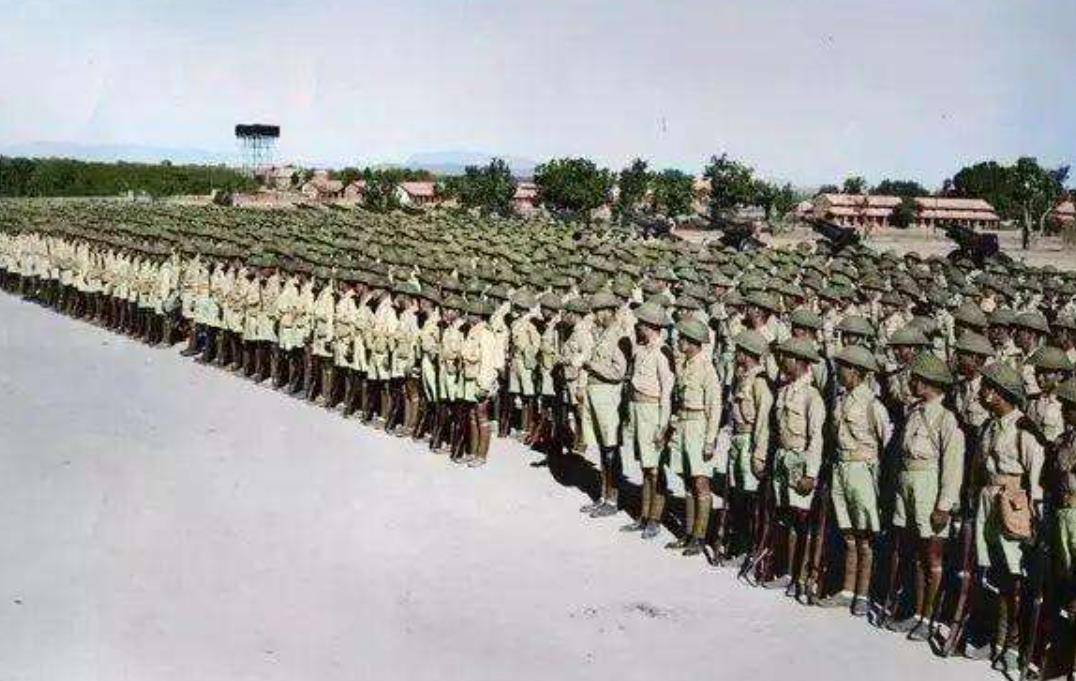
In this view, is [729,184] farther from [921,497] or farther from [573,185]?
[921,497]

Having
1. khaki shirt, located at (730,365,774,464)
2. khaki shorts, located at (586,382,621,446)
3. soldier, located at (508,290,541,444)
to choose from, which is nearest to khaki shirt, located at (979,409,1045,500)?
khaki shirt, located at (730,365,774,464)

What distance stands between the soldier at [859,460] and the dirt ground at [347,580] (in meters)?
0.49

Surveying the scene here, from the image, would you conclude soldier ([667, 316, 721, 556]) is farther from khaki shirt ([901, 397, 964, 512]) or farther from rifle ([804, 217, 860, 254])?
rifle ([804, 217, 860, 254])

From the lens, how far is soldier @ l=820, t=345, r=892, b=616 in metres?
6.87

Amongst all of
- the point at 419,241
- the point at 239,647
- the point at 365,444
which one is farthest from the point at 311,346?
the point at 419,241

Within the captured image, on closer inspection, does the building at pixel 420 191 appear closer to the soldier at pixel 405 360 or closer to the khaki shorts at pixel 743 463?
the soldier at pixel 405 360

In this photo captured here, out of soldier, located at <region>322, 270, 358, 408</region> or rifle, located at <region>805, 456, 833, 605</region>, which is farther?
soldier, located at <region>322, 270, 358, 408</region>

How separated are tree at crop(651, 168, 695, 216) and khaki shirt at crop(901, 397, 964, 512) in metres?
54.1

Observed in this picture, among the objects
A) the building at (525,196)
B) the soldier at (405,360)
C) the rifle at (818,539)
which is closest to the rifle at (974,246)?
the soldier at (405,360)

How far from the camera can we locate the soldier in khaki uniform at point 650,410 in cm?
845

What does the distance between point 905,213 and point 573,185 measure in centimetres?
3011

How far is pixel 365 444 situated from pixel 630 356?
350 centimetres

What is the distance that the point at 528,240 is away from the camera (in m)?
25.5

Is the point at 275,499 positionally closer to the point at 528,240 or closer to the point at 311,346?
the point at 311,346
